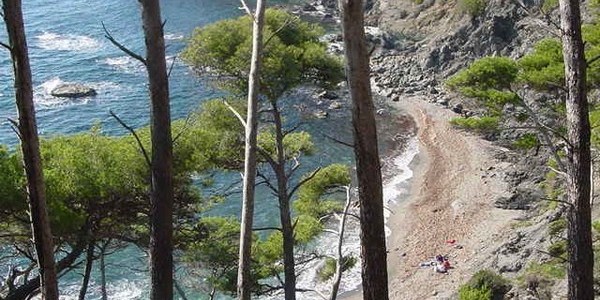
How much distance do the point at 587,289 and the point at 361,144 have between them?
12.9 ft

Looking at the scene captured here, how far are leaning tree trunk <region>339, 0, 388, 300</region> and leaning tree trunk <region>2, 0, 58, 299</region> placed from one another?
9.90ft

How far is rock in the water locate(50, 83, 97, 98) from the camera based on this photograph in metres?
45.7

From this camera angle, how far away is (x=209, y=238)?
60.5ft

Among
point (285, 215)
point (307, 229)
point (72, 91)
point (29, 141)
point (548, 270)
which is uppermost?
point (29, 141)

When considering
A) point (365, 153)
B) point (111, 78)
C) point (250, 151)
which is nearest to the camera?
point (365, 153)

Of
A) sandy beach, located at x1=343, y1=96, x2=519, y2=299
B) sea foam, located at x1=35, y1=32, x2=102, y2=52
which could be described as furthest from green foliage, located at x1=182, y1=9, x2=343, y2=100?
sea foam, located at x1=35, y1=32, x2=102, y2=52

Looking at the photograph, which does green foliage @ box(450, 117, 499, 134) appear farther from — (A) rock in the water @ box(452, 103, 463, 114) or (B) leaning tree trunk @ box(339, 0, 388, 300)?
(A) rock in the water @ box(452, 103, 463, 114)

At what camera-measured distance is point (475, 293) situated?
19.6 metres

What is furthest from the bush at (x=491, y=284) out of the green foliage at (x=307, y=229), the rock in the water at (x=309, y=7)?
the rock in the water at (x=309, y=7)

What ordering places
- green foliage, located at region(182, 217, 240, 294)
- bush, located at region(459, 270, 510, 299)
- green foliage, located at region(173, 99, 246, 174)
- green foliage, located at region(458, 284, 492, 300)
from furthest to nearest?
bush, located at region(459, 270, 510, 299) → green foliage, located at region(458, 284, 492, 300) → green foliage, located at region(182, 217, 240, 294) → green foliage, located at region(173, 99, 246, 174)

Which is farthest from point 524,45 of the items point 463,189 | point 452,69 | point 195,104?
point 195,104

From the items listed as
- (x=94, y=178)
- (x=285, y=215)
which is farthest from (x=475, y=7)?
(x=94, y=178)

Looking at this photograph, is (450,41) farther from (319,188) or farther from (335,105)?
(319,188)

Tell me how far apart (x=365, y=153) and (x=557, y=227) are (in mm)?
16668
